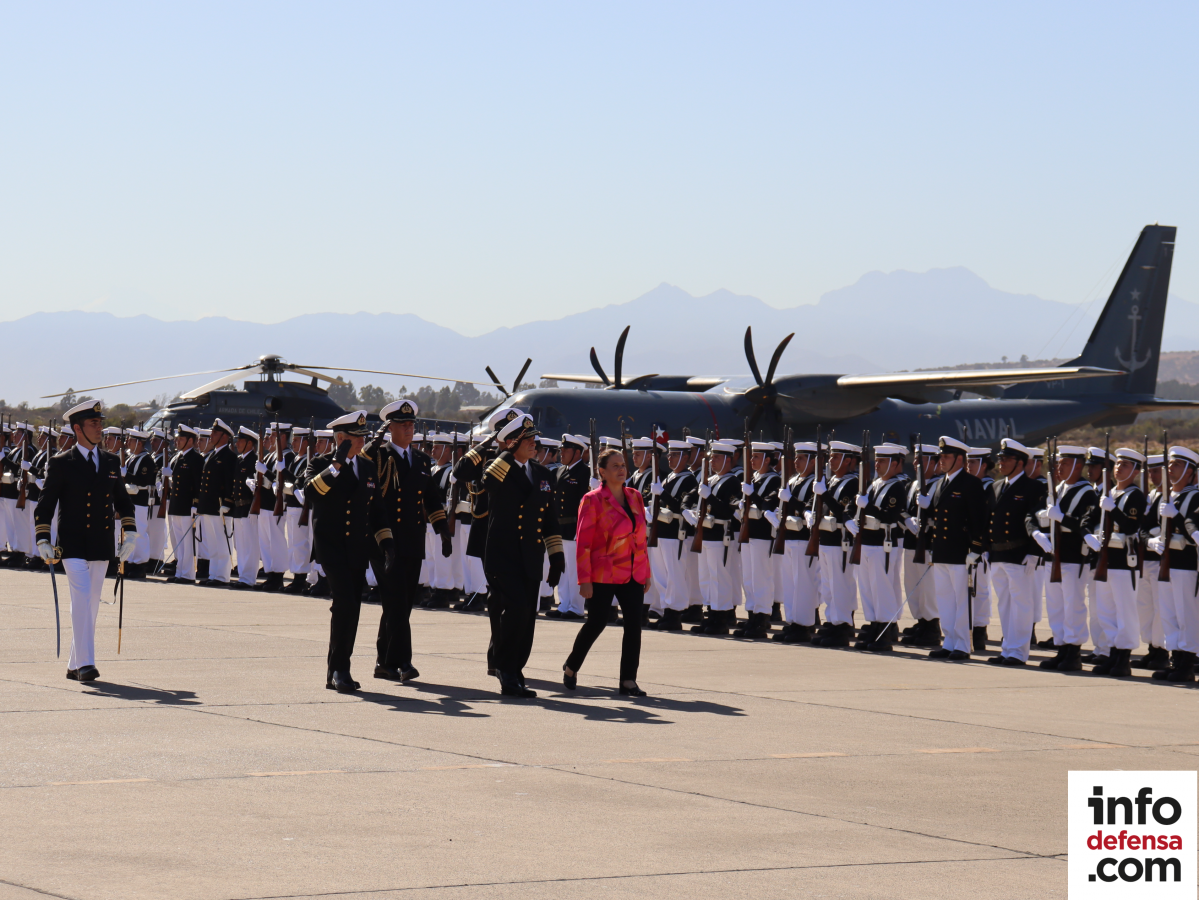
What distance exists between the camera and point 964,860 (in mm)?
5398

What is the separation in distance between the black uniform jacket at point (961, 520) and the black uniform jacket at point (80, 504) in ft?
22.1

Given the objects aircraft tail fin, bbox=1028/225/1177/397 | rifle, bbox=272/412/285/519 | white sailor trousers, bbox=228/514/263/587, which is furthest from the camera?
aircraft tail fin, bbox=1028/225/1177/397

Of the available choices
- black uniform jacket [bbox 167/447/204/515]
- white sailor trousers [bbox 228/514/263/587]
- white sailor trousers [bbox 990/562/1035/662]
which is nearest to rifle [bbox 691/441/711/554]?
white sailor trousers [bbox 990/562/1035/662]

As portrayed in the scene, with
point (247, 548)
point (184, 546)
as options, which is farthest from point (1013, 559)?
point (184, 546)

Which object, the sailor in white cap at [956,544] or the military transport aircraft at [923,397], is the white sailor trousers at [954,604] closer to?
the sailor in white cap at [956,544]

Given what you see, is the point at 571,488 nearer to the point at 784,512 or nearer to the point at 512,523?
the point at 784,512

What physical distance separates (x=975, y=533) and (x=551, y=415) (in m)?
12.0

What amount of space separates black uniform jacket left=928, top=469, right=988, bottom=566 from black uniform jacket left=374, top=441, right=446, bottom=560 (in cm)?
471

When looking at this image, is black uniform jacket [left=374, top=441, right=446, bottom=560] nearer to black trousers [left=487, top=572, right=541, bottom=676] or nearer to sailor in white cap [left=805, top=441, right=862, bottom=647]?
black trousers [left=487, top=572, right=541, bottom=676]

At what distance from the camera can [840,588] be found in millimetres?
13359

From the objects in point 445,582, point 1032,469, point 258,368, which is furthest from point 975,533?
point 258,368

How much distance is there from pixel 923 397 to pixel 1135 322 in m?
6.20

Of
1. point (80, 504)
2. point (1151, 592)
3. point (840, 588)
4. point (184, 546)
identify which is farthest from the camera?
point (184, 546)

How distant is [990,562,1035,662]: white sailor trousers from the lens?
12.2m
